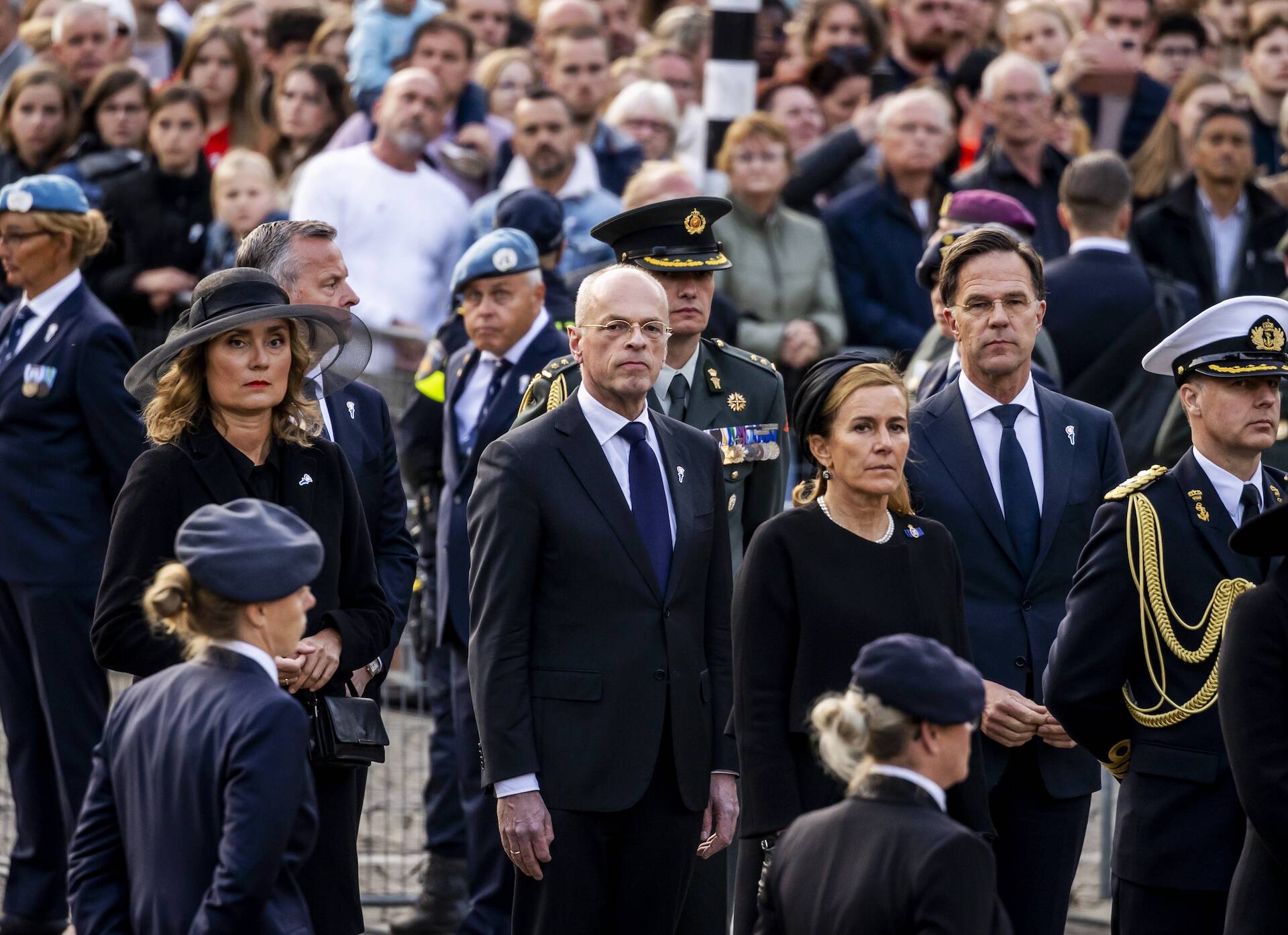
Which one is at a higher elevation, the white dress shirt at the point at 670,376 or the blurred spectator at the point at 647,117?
the blurred spectator at the point at 647,117

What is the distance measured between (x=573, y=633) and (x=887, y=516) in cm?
87

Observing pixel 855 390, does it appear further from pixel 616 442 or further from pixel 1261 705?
pixel 1261 705

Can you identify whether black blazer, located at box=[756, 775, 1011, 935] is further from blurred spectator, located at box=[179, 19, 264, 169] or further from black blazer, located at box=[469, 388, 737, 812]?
blurred spectator, located at box=[179, 19, 264, 169]

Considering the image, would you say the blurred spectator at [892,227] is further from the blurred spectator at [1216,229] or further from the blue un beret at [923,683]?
the blue un beret at [923,683]

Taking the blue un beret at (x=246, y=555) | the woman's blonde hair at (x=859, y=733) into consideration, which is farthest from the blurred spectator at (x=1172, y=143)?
the blue un beret at (x=246, y=555)

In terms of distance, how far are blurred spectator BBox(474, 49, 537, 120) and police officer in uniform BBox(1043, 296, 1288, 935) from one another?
25.0 feet

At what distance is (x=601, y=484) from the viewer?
558cm

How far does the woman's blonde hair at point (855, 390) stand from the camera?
5473mm

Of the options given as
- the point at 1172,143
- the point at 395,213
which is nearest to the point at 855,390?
the point at 395,213

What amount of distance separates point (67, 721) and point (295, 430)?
247cm

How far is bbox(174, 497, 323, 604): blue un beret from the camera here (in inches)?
168

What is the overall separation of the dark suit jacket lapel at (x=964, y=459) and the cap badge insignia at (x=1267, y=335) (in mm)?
979

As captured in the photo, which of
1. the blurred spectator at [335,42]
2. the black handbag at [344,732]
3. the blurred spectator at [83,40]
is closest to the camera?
the black handbag at [344,732]

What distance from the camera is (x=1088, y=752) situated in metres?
5.86
